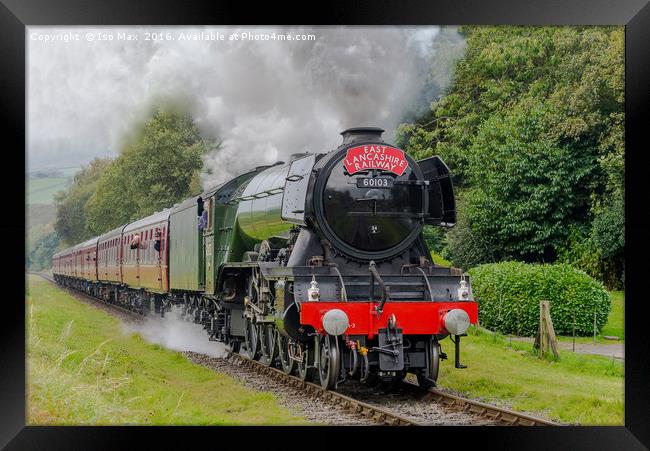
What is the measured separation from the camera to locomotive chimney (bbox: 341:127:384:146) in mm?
9852

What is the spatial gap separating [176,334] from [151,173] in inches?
193

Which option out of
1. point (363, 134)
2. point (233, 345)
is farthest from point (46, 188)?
point (363, 134)

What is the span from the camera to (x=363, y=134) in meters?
9.89

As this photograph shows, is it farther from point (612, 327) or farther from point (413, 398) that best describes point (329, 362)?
point (612, 327)

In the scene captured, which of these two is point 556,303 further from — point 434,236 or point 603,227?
point 434,236

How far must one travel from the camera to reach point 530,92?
47.8ft

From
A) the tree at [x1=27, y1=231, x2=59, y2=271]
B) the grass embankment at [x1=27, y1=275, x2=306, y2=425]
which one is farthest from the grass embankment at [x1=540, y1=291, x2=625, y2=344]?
the tree at [x1=27, y1=231, x2=59, y2=271]

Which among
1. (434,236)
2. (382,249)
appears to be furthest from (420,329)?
(434,236)

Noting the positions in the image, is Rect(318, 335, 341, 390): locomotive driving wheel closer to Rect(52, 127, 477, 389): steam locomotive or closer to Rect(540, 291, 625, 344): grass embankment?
Rect(52, 127, 477, 389): steam locomotive

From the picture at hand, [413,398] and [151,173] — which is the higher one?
[151,173]

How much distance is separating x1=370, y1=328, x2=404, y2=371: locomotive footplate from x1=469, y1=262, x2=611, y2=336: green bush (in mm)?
4830

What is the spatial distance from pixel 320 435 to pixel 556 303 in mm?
6060

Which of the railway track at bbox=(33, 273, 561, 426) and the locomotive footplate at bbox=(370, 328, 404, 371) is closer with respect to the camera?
the railway track at bbox=(33, 273, 561, 426)
